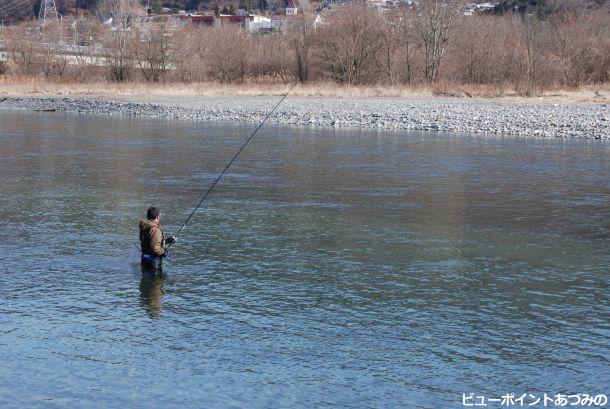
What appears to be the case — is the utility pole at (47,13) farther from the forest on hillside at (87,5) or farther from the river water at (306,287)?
the river water at (306,287)

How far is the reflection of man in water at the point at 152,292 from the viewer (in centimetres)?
874

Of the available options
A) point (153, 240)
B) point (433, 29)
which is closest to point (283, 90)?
point (433, 29)

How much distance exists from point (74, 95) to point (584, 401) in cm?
4245

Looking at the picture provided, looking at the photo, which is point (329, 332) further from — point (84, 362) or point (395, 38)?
point (395, 38)

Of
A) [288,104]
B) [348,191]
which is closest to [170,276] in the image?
[348,191]

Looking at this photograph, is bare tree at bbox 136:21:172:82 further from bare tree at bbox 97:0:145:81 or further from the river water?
the river water

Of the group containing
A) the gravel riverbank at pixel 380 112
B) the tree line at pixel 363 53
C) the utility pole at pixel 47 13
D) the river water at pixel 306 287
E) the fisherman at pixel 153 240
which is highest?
the utility pole at pixel 47 13

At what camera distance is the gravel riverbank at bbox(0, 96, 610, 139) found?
2767 cm

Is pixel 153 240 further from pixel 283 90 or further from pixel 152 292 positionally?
pixel 283 90

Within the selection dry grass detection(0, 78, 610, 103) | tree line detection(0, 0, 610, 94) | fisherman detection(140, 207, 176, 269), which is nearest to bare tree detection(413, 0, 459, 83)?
tree line detection(0, 0, 610, 94)

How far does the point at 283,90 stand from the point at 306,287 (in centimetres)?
3467

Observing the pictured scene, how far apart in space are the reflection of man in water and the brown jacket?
0.29 metres

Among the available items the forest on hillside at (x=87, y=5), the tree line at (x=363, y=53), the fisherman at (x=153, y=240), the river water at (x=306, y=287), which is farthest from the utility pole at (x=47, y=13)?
the fisherman at (x=153, y=240)

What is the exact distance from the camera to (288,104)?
36.3 metres
